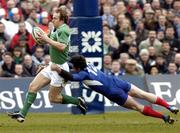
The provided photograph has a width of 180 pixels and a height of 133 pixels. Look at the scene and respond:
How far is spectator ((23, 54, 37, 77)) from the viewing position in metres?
24.2

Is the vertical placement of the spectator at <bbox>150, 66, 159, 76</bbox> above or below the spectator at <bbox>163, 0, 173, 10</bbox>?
below

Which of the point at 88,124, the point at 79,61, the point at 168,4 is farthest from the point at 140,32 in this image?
the point at 79,61

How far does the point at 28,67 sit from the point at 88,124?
6.52 m

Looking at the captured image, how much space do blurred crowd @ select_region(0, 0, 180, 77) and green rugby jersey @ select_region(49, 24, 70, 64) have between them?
5.49m

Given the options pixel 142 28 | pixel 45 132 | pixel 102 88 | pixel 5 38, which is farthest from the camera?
pixel 142 28

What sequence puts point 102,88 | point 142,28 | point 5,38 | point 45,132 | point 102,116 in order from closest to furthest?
point 45,132, point 102,88, point 102,116, point 5,38, point 142,28

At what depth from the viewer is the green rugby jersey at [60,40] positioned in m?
18.0

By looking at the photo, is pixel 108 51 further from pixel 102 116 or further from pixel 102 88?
pixel 102 88

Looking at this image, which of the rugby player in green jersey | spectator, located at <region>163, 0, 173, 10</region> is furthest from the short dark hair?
spectator, located at <region>163, 0, 173, 10</region>

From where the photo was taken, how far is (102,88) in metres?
17.5

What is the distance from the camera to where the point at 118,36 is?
26875mm

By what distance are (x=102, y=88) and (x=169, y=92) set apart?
245 inches

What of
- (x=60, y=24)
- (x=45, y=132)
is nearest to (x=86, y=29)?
(x=60, y=24)

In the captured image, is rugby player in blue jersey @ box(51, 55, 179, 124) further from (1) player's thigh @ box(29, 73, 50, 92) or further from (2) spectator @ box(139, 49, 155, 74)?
(2) spectator @ box(139, 49, 155, 74)
